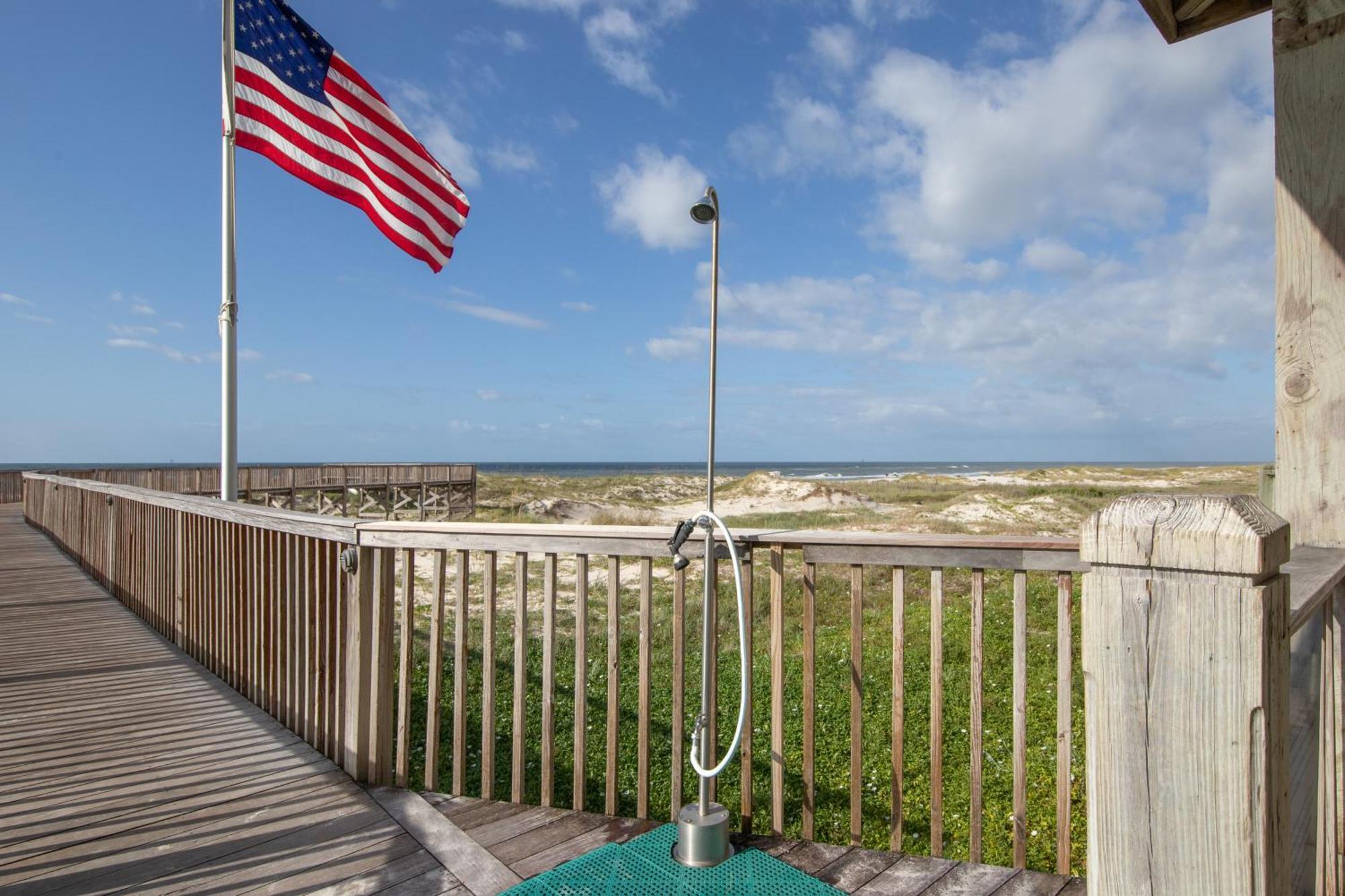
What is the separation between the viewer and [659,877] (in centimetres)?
195

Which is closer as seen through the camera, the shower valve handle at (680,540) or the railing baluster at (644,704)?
the shower valve handle at (680,540)

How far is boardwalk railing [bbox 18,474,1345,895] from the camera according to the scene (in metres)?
1.71

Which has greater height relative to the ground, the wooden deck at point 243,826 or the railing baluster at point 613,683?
the railing baluster at point 613,683

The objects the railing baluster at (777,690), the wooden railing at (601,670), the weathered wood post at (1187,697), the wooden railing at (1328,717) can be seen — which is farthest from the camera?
the railing baluster at (777,690)

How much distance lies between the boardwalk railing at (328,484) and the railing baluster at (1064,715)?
1715 cm

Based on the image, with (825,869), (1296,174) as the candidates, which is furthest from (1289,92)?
(825,869)

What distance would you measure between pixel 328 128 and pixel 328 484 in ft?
59.0

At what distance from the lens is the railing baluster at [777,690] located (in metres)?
2.24

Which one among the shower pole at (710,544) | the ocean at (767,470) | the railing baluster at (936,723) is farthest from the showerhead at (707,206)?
the ocean at (767,470)

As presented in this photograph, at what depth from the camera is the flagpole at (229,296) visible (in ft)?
16.9

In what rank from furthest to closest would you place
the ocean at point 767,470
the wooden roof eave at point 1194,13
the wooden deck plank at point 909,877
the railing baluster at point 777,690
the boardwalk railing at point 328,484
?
1. the ocean at point 767,470
2. the boardwalk railing at point 328,484
3. the wooden roof eave at point 1194,13
4. the railing baluster at point 777,690
5. the wooden deck plank at point 909,877

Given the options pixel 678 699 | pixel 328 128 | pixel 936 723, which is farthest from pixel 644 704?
pixel 328 128

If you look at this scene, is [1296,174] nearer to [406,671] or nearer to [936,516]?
[406,671]

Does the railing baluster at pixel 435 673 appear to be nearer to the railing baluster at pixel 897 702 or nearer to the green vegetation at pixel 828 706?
the green vegetation at pixel 828 706
